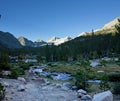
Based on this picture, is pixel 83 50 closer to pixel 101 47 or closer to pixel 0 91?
pixel 101 47

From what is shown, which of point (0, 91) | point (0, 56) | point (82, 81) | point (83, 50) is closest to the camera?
point (0, 91)

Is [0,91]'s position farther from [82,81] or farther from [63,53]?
[63,53]

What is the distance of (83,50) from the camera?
152625mm

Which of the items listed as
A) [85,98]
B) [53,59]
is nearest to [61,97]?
[85,98]

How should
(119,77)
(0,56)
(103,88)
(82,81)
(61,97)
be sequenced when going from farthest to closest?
1. (0,56)
2. (119,77)
3. (82,81)
4. (103,88)
5. (61,97)

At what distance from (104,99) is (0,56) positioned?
34804 mm

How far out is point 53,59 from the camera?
5640 inches

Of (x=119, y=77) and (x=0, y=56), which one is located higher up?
(x=0, y=56)

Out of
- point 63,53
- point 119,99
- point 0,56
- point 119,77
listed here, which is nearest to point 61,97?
point 119,99

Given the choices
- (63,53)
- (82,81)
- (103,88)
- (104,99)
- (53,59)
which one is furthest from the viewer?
(53,59)

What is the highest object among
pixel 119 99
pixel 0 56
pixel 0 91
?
pixel 0 56

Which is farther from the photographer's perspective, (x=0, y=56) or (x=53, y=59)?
(x=53, y=59)

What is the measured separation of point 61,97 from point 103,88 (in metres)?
5.44

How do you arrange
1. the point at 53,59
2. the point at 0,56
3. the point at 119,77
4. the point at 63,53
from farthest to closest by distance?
the point at 53,59, the point at 63,53, the point at 0,56, the point at 119,77
